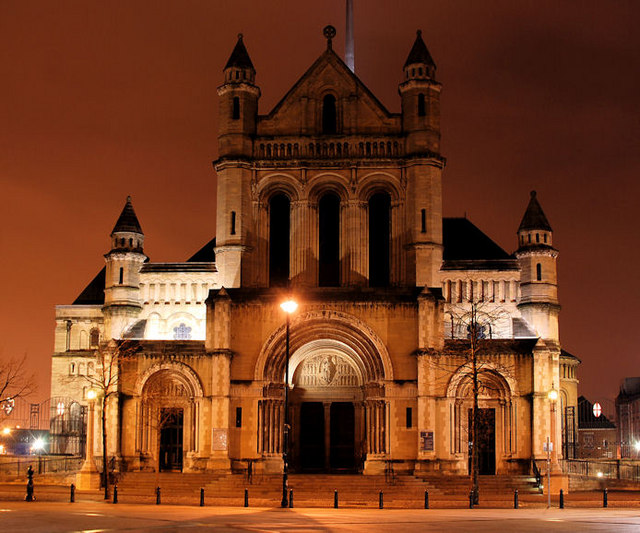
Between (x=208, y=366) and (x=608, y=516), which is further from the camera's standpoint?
(x=208, y=366)

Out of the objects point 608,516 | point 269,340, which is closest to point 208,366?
point 269,340

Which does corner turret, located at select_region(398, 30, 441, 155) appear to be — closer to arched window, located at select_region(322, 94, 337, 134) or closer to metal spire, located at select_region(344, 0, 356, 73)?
arched window, located at select_region(322, 94, 337, 134)

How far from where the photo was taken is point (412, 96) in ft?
181

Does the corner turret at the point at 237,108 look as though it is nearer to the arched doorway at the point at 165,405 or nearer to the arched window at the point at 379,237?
the arched window at the point at 379,237

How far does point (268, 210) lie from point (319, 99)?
22.4 ft

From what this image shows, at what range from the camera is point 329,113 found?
56.3 m

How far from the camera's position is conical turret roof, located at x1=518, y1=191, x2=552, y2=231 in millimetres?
55062

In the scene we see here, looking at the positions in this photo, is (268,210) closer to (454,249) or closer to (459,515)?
(454,249)

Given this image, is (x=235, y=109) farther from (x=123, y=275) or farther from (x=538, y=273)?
(x=538, y=273)

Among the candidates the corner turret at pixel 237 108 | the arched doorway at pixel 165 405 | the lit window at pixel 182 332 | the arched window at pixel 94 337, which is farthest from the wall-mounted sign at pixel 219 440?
the arched window at pixel 94 337

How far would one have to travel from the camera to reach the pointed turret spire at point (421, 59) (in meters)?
55.3

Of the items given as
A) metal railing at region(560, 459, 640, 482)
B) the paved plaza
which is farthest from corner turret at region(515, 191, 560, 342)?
the paved plaza

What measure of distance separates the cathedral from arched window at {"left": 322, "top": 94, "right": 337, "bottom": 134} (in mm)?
79

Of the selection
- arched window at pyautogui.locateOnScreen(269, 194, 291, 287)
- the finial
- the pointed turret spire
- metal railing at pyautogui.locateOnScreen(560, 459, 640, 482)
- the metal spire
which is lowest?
metal railing at pyautogui.locateOnScreen(560, 459, 640, 482)
